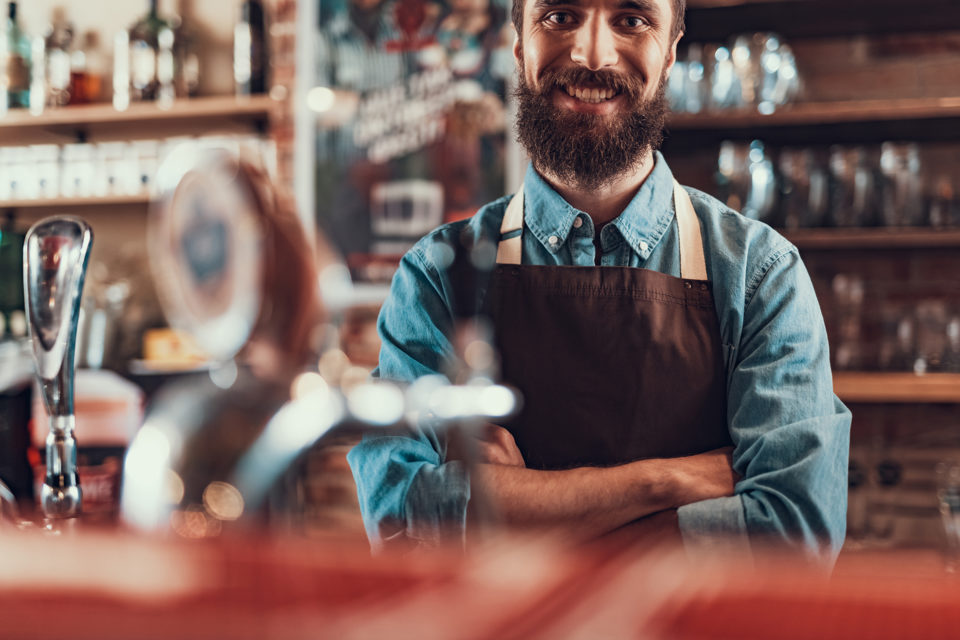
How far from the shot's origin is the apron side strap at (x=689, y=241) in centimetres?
109

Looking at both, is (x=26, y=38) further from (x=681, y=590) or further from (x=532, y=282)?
(x=681, y=590)

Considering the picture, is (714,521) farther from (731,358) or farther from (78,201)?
(78,201)

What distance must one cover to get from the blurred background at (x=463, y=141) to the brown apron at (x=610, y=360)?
63 cm

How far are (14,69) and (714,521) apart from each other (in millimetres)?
2906

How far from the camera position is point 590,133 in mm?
1123

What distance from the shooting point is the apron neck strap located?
109 centimetres

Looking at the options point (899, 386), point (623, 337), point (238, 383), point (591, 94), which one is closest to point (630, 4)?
point (591, 94)

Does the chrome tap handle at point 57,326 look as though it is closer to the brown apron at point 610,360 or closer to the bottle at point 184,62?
the brown apron at point 610,360

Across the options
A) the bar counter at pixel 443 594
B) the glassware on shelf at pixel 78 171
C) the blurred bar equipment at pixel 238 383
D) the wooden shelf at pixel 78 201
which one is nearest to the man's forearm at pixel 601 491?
the blurred bar equipment at pixel 238 383

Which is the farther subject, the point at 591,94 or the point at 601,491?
the point at 591,94

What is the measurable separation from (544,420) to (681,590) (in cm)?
83

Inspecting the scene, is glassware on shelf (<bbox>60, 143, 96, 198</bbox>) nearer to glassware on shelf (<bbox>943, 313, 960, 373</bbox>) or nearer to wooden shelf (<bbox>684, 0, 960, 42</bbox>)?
wooden shelf (<bbox>684, 0, 960, 42</bbox>)

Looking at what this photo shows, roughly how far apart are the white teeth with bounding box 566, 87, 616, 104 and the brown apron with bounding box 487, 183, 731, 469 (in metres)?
0.21

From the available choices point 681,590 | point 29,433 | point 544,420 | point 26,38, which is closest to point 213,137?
point 26,38
